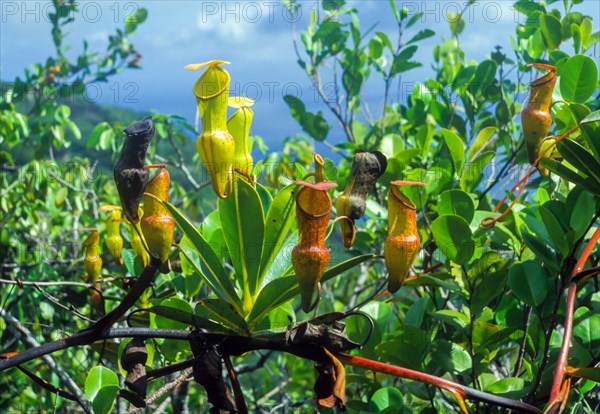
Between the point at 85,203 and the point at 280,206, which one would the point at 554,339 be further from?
the point at 85,203

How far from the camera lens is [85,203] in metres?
2.96

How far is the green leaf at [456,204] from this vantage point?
104 cm

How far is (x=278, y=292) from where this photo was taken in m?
0.80

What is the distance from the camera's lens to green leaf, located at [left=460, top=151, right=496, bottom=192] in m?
1.27

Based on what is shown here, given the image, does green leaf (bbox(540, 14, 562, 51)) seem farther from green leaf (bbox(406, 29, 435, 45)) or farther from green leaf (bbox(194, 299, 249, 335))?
green leaf (bbox(194, 299, 249, 335))

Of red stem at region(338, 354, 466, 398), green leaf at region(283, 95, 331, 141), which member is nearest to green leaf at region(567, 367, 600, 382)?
red stem at region(338, 354, 466, 398)

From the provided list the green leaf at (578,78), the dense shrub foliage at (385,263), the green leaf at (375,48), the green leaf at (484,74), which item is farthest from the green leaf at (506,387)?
the green leaf at (375,48)

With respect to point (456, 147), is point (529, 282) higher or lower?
lower

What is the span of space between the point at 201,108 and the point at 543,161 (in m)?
0.51

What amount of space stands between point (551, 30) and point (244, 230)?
114cm

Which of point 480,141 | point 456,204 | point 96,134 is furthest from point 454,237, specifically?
point 96,134

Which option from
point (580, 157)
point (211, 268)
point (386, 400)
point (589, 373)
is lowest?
point (386, 400)

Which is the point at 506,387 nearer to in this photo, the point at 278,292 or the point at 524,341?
the point at 524,341

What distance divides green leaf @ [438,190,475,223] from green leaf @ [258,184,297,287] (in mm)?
273
